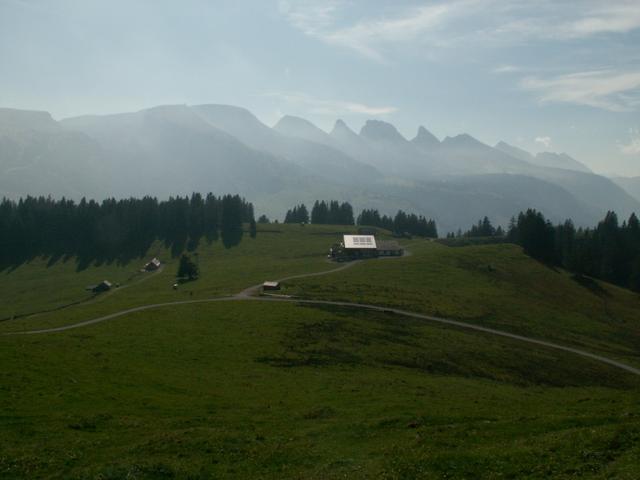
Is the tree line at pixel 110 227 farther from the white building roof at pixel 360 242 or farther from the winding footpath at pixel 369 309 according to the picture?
the winding footpath at pixel 369 309

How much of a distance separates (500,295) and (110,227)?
133246 mm

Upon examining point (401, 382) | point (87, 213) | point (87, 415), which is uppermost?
point (87, 213)

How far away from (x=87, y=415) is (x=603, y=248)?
164 meters

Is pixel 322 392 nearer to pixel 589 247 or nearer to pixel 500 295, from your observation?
pixel 500 295

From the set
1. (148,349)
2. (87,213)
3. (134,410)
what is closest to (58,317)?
(148,349)

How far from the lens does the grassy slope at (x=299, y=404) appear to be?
68.6 ft

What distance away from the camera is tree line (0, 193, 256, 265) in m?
166

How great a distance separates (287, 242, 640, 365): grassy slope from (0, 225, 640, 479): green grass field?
657 mm

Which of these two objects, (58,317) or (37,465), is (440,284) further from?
(37,465)

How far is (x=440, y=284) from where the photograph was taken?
9650cm

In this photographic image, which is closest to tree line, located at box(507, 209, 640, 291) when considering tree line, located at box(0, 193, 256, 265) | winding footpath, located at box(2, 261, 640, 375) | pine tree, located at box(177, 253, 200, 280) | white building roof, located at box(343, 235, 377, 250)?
white building roof, located at box(343, 235, 377, 250)

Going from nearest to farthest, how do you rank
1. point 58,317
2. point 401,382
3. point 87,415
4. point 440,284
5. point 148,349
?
→ point 87,415, point 401,382, point 148,349, point 58,317, point 440,284

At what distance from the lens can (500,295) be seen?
92938 millimetres

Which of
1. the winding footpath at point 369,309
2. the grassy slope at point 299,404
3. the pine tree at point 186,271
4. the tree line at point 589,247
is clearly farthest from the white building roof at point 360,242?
the grassy slope at point 299,404
